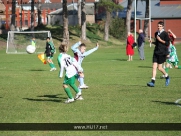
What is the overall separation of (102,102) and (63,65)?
1433mm

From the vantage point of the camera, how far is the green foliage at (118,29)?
252 feet

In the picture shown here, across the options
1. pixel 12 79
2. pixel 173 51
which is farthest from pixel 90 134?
pixel 173 51

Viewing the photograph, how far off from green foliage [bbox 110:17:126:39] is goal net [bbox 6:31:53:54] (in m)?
22.0

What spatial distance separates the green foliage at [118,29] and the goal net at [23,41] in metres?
22.0

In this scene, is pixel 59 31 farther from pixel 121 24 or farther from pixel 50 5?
pixel 50 5

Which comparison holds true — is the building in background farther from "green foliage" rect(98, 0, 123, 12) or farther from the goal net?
the goal net

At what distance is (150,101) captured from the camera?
53.2ft

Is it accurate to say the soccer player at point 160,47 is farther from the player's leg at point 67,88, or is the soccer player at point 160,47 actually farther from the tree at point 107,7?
the tree at point 107,7

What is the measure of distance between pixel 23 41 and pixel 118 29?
25233mm

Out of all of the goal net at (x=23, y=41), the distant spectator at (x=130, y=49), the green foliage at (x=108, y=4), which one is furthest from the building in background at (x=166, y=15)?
the distant spectator at (x=130, y=49)

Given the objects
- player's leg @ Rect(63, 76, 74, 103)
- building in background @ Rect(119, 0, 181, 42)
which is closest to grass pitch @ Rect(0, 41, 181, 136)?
player's leg @ Rect(63, 76, 74, 103)

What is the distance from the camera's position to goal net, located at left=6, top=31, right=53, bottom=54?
52.6m

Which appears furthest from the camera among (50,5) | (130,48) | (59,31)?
(50,5)

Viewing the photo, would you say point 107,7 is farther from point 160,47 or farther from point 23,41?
point 160,47
